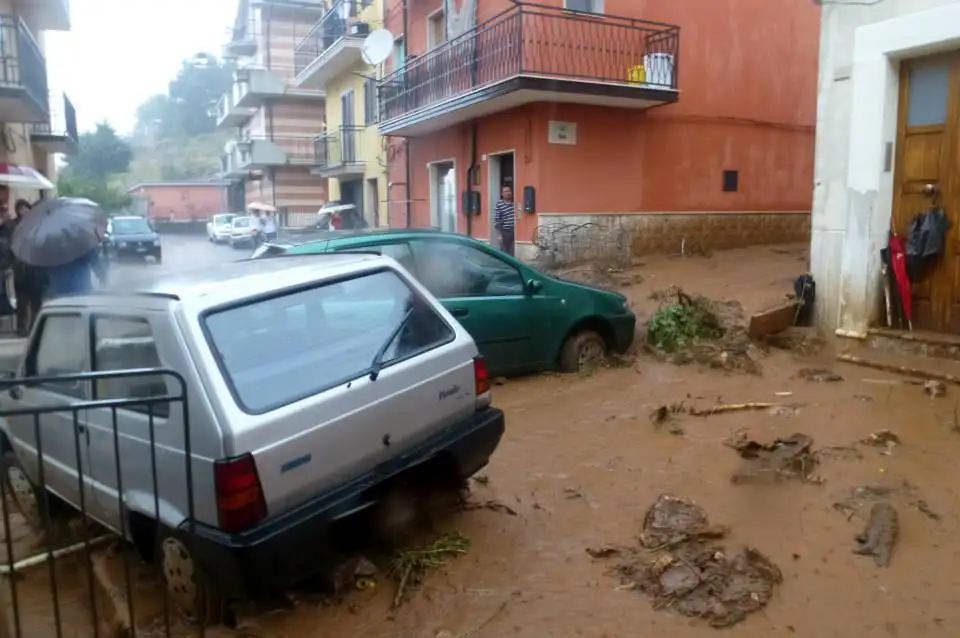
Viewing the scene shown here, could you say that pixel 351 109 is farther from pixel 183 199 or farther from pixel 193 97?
pixel 193 97

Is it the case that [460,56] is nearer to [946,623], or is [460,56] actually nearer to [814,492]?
[814,492]

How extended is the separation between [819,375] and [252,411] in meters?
5.39

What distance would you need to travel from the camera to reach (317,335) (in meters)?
3.57

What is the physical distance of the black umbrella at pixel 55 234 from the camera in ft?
29.6

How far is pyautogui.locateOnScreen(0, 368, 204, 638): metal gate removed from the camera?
295 centimetres

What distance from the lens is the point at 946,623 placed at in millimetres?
3043

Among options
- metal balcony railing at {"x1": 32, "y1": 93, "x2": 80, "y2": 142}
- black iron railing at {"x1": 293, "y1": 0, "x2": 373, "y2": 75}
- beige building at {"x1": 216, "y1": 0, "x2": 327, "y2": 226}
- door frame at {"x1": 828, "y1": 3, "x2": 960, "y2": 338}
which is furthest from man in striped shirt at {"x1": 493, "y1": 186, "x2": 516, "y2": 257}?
beige building at {"x1": 216, "y1": 0, "x2": 327, "y2": 226}

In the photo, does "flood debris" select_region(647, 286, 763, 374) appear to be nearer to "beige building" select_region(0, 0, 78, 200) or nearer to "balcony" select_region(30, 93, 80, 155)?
"beige building" select_region(0, 0, 78, 200)

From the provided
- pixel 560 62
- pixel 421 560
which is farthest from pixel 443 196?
pixel 421 560

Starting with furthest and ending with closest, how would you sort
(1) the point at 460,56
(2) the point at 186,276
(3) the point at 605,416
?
(1) the point at 460,56 → (3) the point at 605,416 → (2) the point at 186,276

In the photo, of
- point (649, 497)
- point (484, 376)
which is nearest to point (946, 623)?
point (649, 497)

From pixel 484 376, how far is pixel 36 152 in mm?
22633

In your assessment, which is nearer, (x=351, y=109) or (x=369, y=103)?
(x=369, y=103)

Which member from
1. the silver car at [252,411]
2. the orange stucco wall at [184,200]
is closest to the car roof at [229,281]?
the silver car at [252,411]
